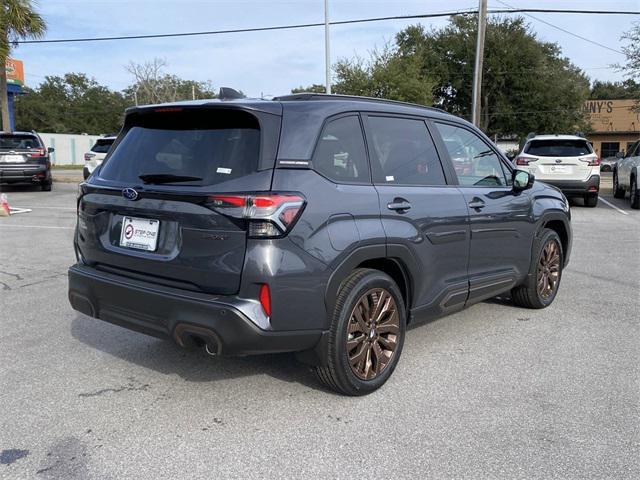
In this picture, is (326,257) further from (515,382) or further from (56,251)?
(56,251)

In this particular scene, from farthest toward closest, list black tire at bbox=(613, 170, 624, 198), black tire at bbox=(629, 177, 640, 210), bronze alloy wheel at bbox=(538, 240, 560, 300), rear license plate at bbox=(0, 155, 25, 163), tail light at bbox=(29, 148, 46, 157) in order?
black tire at bbox=(613, 170, 624, 198)
tail light at bbox=(29, 148, 46, 157)
rear license plate at bbox=(0, 155, 25, 163)
black tire at bbox=(629, 177, 640, 210)
bronze alloy wheel at bbox=(538, 240, 560, 300)

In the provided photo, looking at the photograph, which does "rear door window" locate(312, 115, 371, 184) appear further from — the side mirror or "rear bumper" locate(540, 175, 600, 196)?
"rear bumper" locate(540, 175, 600, 196)

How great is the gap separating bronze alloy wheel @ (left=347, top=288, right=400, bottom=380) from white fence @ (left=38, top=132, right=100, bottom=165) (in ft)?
164

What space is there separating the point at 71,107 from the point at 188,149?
80.4 m

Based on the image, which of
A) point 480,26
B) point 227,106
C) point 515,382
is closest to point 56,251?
point 227,106

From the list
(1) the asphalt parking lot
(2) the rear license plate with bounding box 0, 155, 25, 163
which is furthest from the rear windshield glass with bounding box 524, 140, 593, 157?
(2) the rear license plate with bounding box 0, 155, 25, 163

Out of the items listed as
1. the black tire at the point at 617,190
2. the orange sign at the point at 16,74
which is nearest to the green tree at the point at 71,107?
the orange sign at the point at 16,74

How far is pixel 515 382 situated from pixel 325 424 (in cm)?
140

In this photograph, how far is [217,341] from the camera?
3102 mm

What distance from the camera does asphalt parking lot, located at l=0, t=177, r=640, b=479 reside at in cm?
289

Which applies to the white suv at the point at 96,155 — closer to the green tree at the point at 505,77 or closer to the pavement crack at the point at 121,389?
the pavement crack at the point at 121,389

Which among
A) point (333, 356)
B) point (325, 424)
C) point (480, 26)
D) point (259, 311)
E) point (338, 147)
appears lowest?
point (325, 424)

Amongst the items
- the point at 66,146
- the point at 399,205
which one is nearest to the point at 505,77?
the point at 66,146

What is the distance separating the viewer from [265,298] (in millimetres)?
3092
